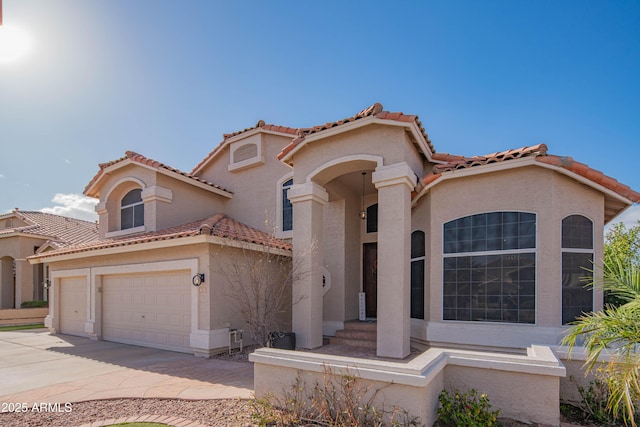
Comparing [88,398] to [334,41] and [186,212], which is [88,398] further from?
[334,41]

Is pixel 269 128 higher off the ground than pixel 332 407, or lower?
higher

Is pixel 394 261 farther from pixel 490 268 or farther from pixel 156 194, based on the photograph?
pixel 156 194

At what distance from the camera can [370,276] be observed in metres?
13.9

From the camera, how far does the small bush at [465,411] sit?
5.14 meters

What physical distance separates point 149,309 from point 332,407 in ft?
32.3

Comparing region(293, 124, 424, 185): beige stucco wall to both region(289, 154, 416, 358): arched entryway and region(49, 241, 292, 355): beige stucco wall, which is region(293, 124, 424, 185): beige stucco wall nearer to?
region(289, 154, 416, 358): arched entryway

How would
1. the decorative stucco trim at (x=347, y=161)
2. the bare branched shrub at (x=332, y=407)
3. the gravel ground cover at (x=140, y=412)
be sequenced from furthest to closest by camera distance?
the decorative stucco trim at (x=347, y=161), the gravel ground cover at (x=140, y=412), the bare branched shrub at (x=332, y=407)

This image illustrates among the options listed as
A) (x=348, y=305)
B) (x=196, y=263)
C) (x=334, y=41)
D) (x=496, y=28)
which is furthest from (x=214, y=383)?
(x=496, y=28)

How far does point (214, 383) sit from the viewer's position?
799 centimetres

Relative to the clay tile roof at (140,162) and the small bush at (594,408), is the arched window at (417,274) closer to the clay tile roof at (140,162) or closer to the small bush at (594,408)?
the small bush at (594,408)

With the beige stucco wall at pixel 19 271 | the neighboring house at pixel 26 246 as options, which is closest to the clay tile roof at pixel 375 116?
the neighboring house at pixel 26 246

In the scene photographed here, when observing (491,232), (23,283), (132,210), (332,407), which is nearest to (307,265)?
(491,232)

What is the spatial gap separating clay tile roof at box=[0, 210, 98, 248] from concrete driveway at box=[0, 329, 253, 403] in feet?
37.4

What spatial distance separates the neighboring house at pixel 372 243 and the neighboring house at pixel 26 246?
907cm
